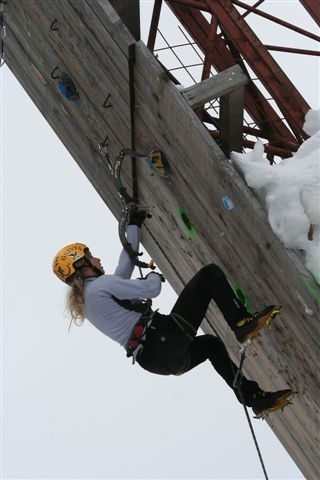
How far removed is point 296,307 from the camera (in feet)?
23.4

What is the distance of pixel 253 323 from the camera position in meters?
7.11

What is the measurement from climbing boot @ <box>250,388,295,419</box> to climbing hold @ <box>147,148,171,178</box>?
1.73 meters

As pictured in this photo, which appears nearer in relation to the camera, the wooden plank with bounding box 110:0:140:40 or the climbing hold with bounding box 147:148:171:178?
the climbing hold with bounding box 147:148:171:178

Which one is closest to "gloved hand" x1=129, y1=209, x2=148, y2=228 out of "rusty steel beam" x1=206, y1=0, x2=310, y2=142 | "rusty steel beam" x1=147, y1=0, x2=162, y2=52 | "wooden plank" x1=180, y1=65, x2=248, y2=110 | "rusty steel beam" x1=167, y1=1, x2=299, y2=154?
"wooden plank" x1=180, y1=65, x2=248, y2=110

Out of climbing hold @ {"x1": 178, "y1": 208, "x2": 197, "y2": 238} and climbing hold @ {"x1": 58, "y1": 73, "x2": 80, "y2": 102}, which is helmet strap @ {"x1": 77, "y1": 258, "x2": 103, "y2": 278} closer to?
climbing hold @ {"x1": 178, "y1": 208, "x2": 197, "y2": 238}

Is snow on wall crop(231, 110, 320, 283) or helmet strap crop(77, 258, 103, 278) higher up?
helmet strap crop(77, 258, 103, 278)

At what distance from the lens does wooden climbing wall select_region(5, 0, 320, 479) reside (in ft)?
23.9

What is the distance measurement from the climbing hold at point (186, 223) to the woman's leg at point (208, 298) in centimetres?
79

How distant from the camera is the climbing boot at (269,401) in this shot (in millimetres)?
7602

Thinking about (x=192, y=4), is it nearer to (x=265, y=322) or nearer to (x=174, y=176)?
(x=174, y=176)

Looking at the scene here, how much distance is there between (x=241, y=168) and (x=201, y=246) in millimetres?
1194

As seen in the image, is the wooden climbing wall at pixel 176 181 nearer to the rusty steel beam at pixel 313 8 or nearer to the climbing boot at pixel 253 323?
the climbing boot at pixel 253 323

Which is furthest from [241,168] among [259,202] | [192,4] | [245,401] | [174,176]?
[192,4]

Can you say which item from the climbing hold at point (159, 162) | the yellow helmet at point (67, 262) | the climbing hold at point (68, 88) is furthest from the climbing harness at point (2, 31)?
the yellow helmet at point (67, 262)
